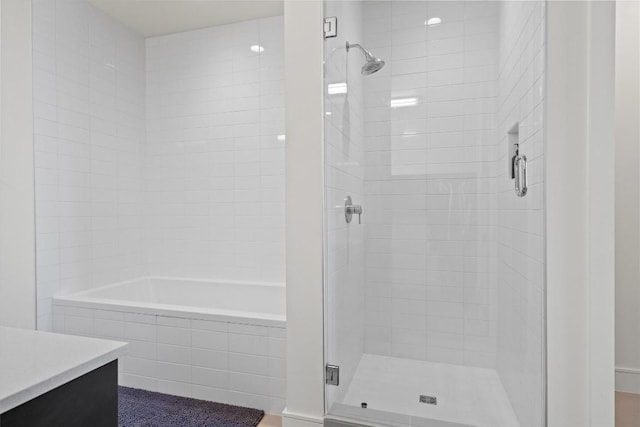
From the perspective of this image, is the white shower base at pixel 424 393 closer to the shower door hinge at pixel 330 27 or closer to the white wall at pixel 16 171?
the shower door hinge at pixel 330 27

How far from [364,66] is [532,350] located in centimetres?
176

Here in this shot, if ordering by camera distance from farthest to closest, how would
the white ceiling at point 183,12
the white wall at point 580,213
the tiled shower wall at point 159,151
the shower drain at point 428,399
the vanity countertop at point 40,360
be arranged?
the white ceiling at point 183,12 → the tiled shower wall at point 159,151 → the shower drain at point 428,399 → the white wall at point 580,213 → the vanity countertop at point 40,360

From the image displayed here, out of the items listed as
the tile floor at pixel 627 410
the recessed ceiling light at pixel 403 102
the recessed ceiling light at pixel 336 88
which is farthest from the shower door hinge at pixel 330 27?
the tile floor at pixel 627 410

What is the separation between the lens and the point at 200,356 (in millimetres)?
2203

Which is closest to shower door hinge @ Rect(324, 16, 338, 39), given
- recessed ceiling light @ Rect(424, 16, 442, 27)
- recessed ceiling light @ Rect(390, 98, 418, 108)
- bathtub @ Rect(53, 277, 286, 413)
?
recessed ceiling light @ Rect(390, 98, 418, 108)

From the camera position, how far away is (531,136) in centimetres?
169

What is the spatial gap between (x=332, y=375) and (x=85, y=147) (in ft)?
7.99

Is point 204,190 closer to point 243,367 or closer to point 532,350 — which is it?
point 243,367

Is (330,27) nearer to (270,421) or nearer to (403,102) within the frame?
(403,102)

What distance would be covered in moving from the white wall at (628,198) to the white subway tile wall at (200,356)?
6.53 feet

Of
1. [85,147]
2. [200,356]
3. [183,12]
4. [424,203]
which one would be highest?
[183,12]

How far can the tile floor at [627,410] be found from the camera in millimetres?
1929

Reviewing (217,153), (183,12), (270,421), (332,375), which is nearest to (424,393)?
(332,375)

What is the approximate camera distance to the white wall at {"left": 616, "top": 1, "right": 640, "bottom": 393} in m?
2.24
